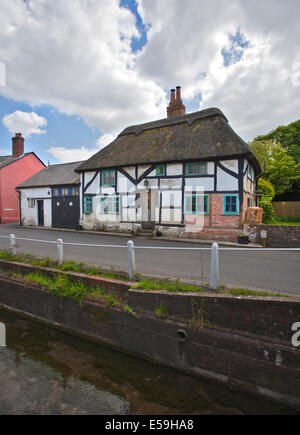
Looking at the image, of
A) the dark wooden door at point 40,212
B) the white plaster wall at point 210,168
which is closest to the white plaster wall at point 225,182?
the white plaster wall at point 210,168

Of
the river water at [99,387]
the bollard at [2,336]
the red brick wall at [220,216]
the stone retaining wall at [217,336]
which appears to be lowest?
the bollard at [2,336]

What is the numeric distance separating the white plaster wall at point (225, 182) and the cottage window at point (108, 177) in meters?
7.17

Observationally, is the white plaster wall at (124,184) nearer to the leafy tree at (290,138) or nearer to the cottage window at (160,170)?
the cottage window at (160,170)

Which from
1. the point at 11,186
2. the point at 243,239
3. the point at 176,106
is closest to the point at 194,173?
the point at 243,239

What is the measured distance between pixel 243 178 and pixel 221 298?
31.2 feet

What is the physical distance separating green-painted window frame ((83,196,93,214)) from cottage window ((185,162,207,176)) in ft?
25.2

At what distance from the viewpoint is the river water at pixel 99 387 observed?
339cm

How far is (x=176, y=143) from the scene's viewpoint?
13859 mm

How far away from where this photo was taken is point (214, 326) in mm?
3852

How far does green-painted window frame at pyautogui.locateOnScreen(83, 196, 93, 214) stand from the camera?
54.0 feet

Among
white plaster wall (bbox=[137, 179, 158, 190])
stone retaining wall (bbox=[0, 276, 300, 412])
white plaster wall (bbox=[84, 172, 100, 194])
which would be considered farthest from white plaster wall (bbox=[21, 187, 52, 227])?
stone retaining wall (bbox=[0, 276, 300, 412])

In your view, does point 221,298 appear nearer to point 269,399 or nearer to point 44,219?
point 269,399

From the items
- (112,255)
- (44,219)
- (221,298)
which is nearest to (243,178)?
(112,255)

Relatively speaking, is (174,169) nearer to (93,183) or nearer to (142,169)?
(142,169)
